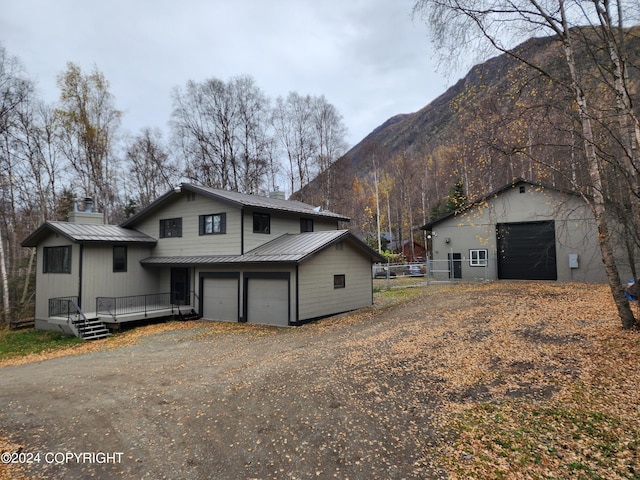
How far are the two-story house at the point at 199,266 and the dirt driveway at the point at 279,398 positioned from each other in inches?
153

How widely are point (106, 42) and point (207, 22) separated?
8.98m

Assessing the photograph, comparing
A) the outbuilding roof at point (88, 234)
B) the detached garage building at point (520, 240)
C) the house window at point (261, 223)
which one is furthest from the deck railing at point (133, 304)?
the detached garage building at point (520, 240)

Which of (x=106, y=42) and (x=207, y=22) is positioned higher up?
(x=106, y=42)

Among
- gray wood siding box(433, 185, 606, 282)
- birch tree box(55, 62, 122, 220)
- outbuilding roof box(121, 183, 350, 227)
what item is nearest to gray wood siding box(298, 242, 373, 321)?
outbuilding roof box(121, 183, 350, 227)

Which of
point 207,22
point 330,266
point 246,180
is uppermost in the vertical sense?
point 207,22

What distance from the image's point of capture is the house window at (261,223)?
16.1m

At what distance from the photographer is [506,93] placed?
8.22 metres

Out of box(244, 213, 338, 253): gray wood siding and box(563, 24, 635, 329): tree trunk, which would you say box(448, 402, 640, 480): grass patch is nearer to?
box(563, 24, 635, 329): tree trunk

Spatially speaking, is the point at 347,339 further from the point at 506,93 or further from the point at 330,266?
the point at 506,93

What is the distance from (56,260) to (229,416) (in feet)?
53.4

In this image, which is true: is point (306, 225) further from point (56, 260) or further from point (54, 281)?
point (54, 281)

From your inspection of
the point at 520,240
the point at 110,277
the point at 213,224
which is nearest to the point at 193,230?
the point at 213,224

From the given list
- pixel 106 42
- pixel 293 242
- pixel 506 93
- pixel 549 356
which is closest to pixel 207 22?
pixel 106 42

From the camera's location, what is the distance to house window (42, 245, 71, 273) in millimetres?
16219
